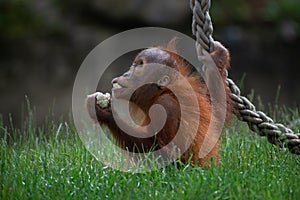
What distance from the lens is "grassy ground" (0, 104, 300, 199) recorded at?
3.47m

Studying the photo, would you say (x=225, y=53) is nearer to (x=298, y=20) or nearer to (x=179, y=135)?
(x=179, y=135)

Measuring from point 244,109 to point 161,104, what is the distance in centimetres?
55

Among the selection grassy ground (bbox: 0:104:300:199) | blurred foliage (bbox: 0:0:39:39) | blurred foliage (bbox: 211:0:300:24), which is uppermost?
blurred foliage (bbox: 0:0:39:39)

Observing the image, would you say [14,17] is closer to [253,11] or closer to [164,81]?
[253,11]

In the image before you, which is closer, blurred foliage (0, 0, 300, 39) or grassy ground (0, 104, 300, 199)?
grassy ground (0, 104, 300, 199)

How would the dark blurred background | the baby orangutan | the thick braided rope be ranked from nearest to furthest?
the thick braided rope < the baby orangutan < the dark blurred background

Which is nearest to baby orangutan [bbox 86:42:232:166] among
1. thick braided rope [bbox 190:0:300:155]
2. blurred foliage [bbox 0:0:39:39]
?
thick braided rope [bbox 190:0:300:155]

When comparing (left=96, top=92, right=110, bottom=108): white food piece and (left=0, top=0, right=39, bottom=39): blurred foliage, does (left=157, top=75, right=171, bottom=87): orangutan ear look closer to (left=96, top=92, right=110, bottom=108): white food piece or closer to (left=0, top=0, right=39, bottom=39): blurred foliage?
(left=96, top=92, right=110, bottom=108): white food piece

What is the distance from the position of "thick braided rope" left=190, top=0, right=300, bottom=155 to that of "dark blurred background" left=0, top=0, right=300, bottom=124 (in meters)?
6.74

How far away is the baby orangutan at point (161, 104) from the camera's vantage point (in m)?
4.20

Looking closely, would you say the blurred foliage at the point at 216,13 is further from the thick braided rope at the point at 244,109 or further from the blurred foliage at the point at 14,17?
the thick braided rope at the point at 244,109

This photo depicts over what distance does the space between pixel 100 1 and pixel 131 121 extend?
7.27m

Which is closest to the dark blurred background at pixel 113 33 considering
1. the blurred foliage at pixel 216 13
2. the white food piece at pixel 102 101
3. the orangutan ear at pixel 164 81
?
the blurred foliage at pixel 216 13

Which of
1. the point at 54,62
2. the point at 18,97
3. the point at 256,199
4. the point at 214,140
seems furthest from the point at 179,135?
the point at 54,62
